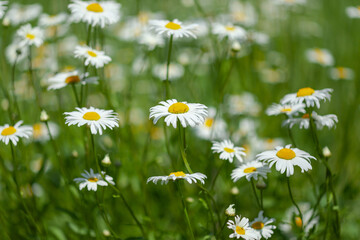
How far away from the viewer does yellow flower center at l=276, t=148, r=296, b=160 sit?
6.31ft

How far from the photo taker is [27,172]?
2.72 m

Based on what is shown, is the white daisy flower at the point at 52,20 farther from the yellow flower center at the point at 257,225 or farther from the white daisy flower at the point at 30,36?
the yellow flower center at the point at 257,225

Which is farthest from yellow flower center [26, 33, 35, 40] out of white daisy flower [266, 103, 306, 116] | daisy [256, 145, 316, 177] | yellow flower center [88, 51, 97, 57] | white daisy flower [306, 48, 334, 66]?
white daisy flower [306, 48, 334, 66]

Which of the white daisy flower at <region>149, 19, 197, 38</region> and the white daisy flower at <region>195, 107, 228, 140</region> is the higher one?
the white daisy flower at <region>149, 19, 197, 38</region>

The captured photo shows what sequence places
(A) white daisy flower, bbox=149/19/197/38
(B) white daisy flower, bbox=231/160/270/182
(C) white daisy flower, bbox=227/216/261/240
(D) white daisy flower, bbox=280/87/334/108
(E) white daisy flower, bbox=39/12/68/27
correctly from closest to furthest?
1. (C) white daisy flower, bbox=227/216/261/240
2. (B) white daisy flower, bbox=231/160/270/182
3. (D) white daisy flower, bbox=280/87/334/108
4. (A) white daisy flower, bbox=149/19/197/38
5. (E) white daisy flower, bbox=39/12/68/27

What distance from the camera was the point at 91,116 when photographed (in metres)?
2.06

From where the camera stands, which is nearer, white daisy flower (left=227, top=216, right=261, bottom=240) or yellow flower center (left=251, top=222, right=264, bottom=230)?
white daisy flower (left=227, top=216, right=261, bottom=240)

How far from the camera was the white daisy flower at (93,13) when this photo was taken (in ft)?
8.23

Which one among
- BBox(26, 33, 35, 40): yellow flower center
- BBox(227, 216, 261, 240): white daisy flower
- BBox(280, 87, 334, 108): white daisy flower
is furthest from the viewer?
BBox(26, 33, 35, 40): yellow flower center

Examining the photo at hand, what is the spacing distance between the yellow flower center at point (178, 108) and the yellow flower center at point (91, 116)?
39 centimetres

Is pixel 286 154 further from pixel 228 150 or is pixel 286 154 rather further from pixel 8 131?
pixel 8 131

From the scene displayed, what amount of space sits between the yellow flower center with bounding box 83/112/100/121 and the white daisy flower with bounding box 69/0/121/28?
683 millimetres

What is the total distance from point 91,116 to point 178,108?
46cm

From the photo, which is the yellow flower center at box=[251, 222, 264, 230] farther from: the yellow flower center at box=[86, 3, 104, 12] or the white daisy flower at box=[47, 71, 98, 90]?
the yellow flower center at box=[86, 3, 104, 12]
